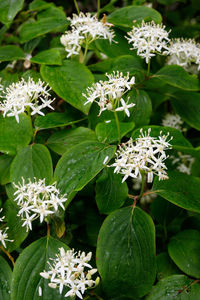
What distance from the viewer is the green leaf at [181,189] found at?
0.99 metres

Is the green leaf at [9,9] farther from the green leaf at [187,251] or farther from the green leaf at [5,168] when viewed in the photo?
the green leaf at [187,251]

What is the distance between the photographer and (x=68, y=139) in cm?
116

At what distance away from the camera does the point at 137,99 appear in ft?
→ 4.09

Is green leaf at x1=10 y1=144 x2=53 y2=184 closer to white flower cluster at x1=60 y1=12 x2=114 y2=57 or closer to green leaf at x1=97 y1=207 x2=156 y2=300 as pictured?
green leaf at x1=97 y1=207 x2=156 y2=300

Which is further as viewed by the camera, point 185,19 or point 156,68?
point 185,19

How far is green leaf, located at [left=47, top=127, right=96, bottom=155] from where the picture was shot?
114cm

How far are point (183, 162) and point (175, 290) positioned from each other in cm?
77

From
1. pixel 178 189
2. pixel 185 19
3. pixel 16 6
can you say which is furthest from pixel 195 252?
pixel 185 19

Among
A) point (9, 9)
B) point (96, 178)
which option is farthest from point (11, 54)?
point (96, 178)

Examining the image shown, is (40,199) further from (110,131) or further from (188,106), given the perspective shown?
(188,106)

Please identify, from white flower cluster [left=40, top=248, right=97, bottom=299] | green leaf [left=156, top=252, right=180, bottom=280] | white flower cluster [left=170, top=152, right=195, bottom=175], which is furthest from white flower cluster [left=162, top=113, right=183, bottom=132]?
white flower cluster [left=40, top=248, right=97, bottom=299]

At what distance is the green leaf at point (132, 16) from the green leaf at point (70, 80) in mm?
272

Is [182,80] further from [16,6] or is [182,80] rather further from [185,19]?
[185,19]

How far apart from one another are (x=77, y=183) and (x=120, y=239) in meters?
0.20
